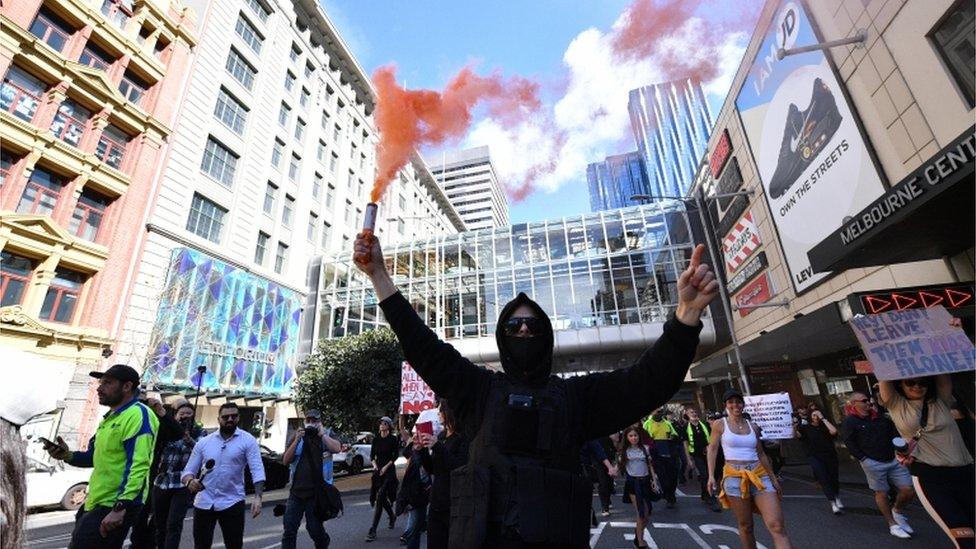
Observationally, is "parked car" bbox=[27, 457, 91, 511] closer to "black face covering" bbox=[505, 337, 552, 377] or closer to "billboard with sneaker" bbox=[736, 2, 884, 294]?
"black face covering" bbox=[505, 337, 552, 377]

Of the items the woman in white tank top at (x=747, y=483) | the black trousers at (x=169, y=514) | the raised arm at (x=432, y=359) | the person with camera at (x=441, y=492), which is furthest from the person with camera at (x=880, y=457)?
the black trousers at (x=169, y=514)

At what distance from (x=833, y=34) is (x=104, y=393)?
16347mm

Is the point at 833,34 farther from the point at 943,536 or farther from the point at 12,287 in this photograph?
the point at 12,287

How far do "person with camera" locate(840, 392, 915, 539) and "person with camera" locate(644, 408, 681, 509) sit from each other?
132 inches

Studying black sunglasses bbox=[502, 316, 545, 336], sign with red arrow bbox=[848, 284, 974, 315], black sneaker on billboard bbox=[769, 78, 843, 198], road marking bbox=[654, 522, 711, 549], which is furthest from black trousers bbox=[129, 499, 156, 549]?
black sneaker on billboard bbox=[769, 78, 843, 198]

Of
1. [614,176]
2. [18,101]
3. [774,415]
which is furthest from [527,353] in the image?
[18,101]

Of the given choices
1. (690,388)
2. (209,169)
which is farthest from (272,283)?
(690,388)

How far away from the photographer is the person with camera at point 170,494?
5.40 m

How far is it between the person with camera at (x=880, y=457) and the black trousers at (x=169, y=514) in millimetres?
9404

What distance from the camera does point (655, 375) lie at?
1.84 metres

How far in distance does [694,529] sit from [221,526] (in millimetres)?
6841

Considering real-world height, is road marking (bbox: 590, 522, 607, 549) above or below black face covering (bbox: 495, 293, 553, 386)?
below

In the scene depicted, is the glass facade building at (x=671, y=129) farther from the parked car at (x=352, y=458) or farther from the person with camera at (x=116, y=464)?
the parked car at (x=352, y=458)

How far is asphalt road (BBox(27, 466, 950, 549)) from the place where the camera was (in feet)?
20.3
